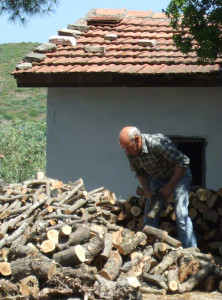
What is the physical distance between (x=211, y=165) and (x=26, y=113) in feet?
104

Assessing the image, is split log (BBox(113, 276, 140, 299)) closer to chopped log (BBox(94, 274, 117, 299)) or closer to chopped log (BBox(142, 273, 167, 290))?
chopped log (BBox(94, 274, 117, 299))

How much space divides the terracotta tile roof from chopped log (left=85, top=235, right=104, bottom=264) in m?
3.51

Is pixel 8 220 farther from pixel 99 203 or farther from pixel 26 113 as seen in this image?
pixel 26 113

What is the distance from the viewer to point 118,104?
10.7m

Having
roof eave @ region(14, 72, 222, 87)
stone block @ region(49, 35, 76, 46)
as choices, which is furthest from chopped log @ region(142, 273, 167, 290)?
stone block @ region(49, 35, 76, 46)

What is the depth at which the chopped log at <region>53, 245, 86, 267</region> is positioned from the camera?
693 cm

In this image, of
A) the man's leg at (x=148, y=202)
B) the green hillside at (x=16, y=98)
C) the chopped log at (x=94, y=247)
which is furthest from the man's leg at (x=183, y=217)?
the green hillside at (x=16, y=98)

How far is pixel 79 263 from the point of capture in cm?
698

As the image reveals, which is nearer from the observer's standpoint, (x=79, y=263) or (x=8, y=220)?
(x=79, y=263)

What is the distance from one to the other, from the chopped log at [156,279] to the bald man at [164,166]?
2.66ft

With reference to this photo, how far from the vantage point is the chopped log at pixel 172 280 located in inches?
280

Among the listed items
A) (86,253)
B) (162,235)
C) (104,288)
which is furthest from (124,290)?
(162,235)

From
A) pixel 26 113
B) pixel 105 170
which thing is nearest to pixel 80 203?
pixel 105 170

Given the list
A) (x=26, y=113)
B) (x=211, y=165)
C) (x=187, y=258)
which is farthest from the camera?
(x=26, y=113)
